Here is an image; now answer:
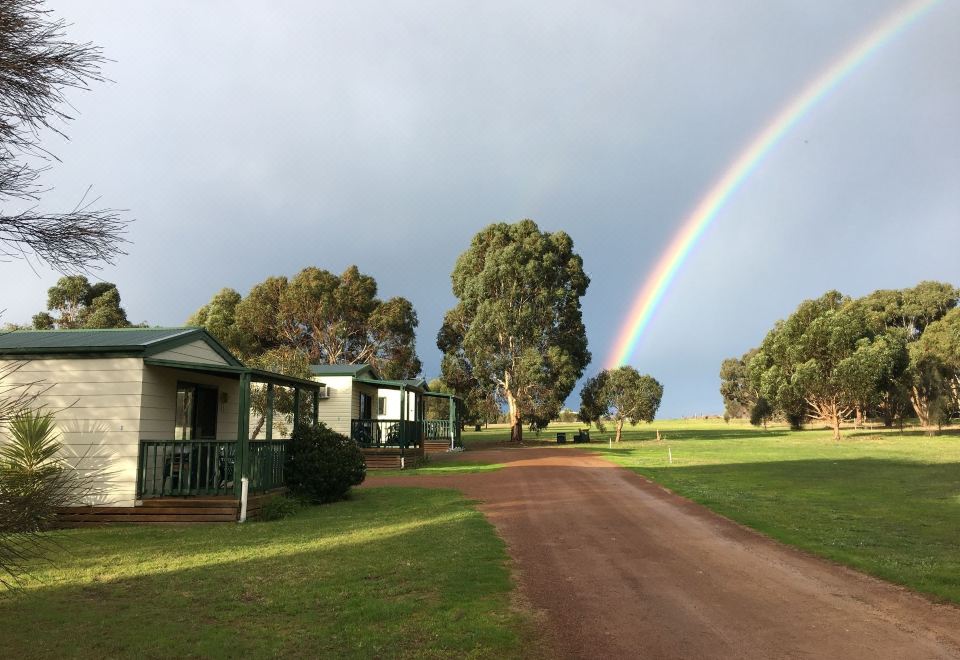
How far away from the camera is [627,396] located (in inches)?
1813

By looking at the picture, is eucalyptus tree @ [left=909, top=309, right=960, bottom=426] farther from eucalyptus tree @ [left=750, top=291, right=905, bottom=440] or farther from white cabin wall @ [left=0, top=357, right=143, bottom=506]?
white cabin wall @ [left=0, top=357, right=143, bottom=506]

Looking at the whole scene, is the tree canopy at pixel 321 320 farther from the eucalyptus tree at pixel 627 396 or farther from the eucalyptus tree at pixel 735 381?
the eucalyptus tree at pixel 735 381

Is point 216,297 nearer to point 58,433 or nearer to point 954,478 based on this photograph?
point 58,433

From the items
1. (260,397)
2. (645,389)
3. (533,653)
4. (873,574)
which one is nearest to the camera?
(533,653)

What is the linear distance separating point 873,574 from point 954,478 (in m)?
14.0

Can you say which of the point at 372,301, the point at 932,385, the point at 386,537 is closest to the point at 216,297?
the point at 372,301

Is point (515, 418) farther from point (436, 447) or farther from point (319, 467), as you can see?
point (319, 467)

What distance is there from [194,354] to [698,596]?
1214 centimetres

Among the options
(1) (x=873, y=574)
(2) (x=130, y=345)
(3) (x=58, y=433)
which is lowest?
(1) (x=873, y=574)

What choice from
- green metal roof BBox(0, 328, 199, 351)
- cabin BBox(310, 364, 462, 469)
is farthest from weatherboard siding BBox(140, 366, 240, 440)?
cabin BBox(310, 364, 462, 469)

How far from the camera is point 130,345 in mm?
12008

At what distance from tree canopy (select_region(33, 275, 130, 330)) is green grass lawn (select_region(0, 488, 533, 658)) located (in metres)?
45.6

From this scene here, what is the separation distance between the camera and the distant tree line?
42688 mm

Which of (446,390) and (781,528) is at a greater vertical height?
(446,390)
